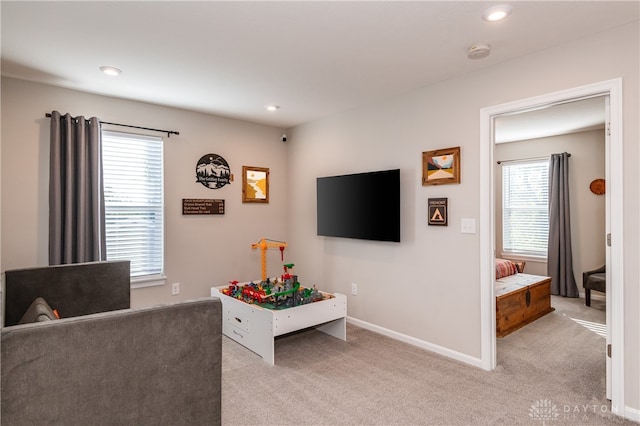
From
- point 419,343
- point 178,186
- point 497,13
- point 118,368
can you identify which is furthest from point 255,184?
point 118,368

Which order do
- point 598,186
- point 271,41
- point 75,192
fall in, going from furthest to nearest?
point 598,186 < point 75,192 < point 271,41

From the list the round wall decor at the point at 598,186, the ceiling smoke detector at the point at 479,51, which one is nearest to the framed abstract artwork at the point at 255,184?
the ceiling smoke detector at the point at 479,51

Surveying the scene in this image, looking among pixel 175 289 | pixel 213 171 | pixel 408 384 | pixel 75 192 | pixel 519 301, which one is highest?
pixel 213 171

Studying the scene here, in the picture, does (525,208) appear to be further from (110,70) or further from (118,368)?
(118,368)

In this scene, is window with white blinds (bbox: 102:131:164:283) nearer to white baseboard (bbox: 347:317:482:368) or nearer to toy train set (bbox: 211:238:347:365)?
toy train set (bbox: 211:238:347:365)

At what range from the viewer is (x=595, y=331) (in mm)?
3791

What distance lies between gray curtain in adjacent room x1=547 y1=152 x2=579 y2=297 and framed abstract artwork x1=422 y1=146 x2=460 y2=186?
341 cm

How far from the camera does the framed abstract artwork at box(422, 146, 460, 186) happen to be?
3.11 metres

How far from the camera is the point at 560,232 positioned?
17.9ft

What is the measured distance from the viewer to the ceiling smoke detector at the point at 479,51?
8.27 feet

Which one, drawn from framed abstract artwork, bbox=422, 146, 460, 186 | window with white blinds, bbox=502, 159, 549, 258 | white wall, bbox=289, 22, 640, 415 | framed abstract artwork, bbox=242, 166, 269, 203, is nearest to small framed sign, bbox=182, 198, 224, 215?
framed abstract artwork, bbox=242, 166, 269, 203

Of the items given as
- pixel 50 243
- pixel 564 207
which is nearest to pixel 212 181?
pixel 50 243

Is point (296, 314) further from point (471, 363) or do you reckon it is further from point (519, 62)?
point (519, 62)

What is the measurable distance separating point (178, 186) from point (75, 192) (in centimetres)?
101
